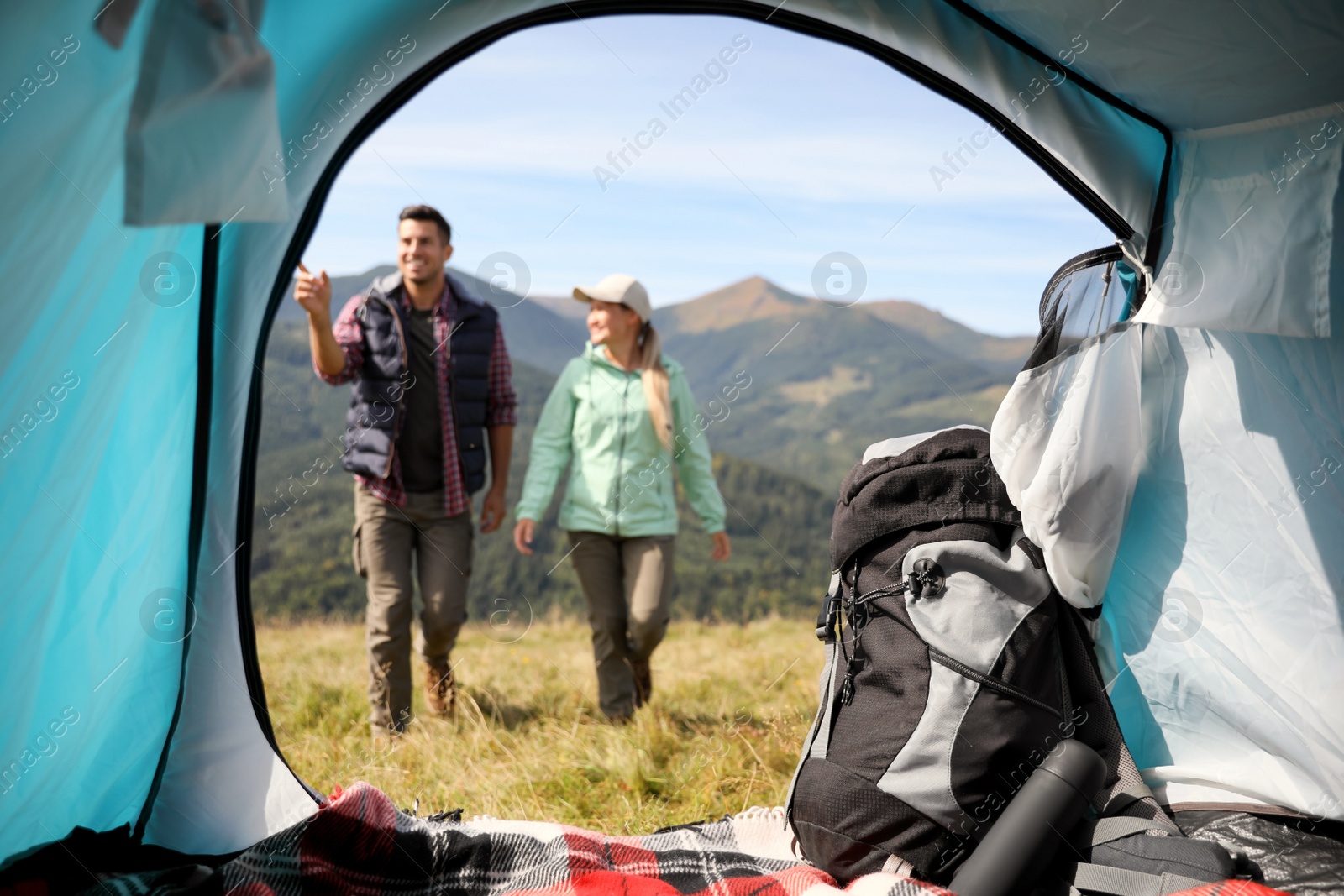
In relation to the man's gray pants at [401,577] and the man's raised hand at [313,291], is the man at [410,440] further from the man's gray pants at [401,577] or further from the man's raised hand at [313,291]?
the man's raised hand at [313,291]

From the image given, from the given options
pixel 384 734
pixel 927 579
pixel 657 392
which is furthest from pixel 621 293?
pixel 927 579

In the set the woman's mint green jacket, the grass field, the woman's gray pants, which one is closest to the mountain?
the grass field

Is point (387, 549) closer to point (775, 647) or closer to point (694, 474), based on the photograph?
point (694, 474)

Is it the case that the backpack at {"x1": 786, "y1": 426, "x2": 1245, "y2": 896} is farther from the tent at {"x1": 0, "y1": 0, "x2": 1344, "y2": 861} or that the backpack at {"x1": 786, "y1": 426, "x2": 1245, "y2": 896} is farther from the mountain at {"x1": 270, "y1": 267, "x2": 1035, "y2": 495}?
the mountain at {"x1": 270, "y1": 267, "x2": 1035, "y2": 495}

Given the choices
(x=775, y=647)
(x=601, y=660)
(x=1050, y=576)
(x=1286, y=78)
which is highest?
(x=1286, y=78)

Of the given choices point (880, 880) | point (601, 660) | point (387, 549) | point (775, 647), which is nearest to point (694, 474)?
point (601, 660)

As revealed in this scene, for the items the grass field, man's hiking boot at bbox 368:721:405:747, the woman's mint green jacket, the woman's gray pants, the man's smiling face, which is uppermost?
the man's smiling face

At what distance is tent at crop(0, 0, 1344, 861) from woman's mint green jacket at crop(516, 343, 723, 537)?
152 centimetres

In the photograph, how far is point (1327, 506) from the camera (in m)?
1.91

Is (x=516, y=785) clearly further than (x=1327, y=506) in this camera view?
Yes

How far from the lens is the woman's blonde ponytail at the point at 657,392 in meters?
3.84

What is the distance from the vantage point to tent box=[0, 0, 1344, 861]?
5.91ft

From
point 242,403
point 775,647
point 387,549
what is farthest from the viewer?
point 775,647

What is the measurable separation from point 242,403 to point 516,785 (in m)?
1.44
